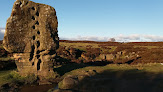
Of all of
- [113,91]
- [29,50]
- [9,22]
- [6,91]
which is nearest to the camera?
[113,91]

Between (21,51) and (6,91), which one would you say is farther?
(21,51)

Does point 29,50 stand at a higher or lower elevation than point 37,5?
lower

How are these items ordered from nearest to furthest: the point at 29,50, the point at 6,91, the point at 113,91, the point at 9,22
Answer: the point at 113,91, the point at 6,91, the point at 9,22, the point at 29,50

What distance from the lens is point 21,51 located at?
1417cm

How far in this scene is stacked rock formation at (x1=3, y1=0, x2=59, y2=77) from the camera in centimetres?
1378

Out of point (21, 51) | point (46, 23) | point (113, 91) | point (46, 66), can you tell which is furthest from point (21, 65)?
point (113, 91)

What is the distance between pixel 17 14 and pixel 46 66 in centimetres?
607

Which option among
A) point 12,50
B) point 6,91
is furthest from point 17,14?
point 6,91

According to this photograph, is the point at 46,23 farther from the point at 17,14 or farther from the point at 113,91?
the point at 113,91

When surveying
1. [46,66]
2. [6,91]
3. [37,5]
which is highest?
[37,5]

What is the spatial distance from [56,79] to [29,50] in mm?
4145

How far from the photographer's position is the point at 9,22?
13422mm

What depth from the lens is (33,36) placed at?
1465 centimetres

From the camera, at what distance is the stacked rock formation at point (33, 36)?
13.8 meters
